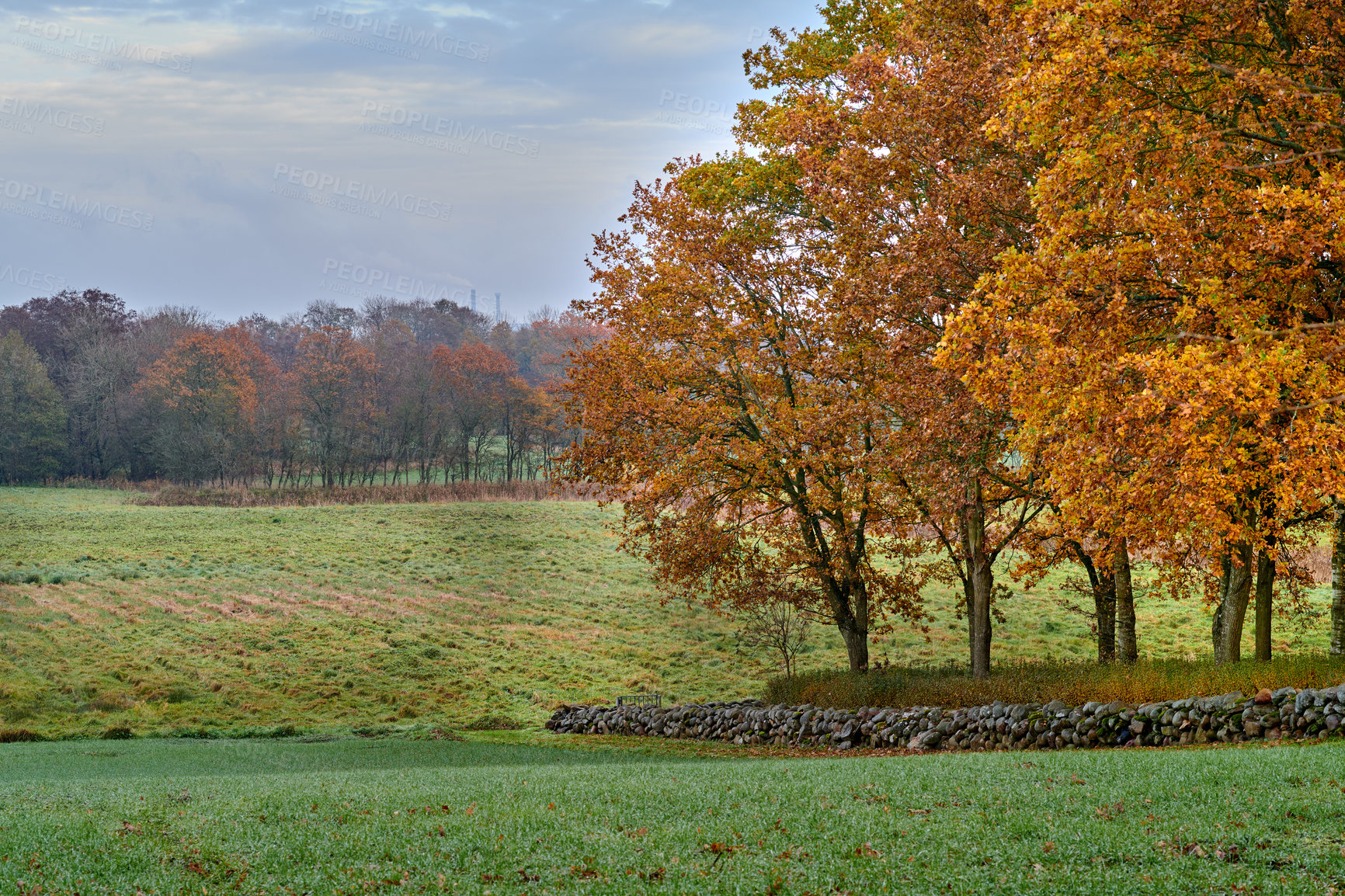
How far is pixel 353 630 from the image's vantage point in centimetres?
3109

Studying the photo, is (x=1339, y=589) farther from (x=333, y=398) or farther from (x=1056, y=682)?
(x=333, y=398)

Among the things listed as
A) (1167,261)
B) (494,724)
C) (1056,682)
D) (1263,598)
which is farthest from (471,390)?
(1167,261)

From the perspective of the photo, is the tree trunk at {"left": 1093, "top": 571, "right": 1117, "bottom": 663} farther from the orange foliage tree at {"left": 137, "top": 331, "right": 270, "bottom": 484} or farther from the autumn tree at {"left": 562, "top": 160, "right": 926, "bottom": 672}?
the orange foliage tree at {"left": 137, "top": 331, "right": 270, "bottom": 484}

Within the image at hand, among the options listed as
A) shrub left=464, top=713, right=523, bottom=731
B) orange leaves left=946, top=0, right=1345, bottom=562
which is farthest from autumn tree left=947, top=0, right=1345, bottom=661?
shrub left=464, top=713, right=523, bottom=731

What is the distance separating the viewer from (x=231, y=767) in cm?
1491

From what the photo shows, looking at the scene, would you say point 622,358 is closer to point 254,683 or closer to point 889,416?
point 889,416

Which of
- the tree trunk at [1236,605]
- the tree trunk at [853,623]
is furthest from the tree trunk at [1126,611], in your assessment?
the tree trunk at [853,623]

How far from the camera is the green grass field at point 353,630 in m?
24.2

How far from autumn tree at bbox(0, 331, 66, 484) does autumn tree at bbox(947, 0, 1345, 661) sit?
69.4 metres

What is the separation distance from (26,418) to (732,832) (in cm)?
7121

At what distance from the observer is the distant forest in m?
61.9

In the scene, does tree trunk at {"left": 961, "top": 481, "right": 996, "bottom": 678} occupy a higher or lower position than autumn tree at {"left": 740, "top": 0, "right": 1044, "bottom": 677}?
lower

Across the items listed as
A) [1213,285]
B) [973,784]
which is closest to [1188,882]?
[973,784]

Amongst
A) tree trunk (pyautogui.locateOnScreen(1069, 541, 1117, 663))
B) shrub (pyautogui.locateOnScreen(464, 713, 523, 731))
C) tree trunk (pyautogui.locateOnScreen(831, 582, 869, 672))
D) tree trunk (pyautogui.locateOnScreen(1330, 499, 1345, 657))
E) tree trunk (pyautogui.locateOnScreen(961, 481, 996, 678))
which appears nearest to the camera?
tree trunk (pyautogui.locateOnScreen(1330, 499, 1345, 657))
